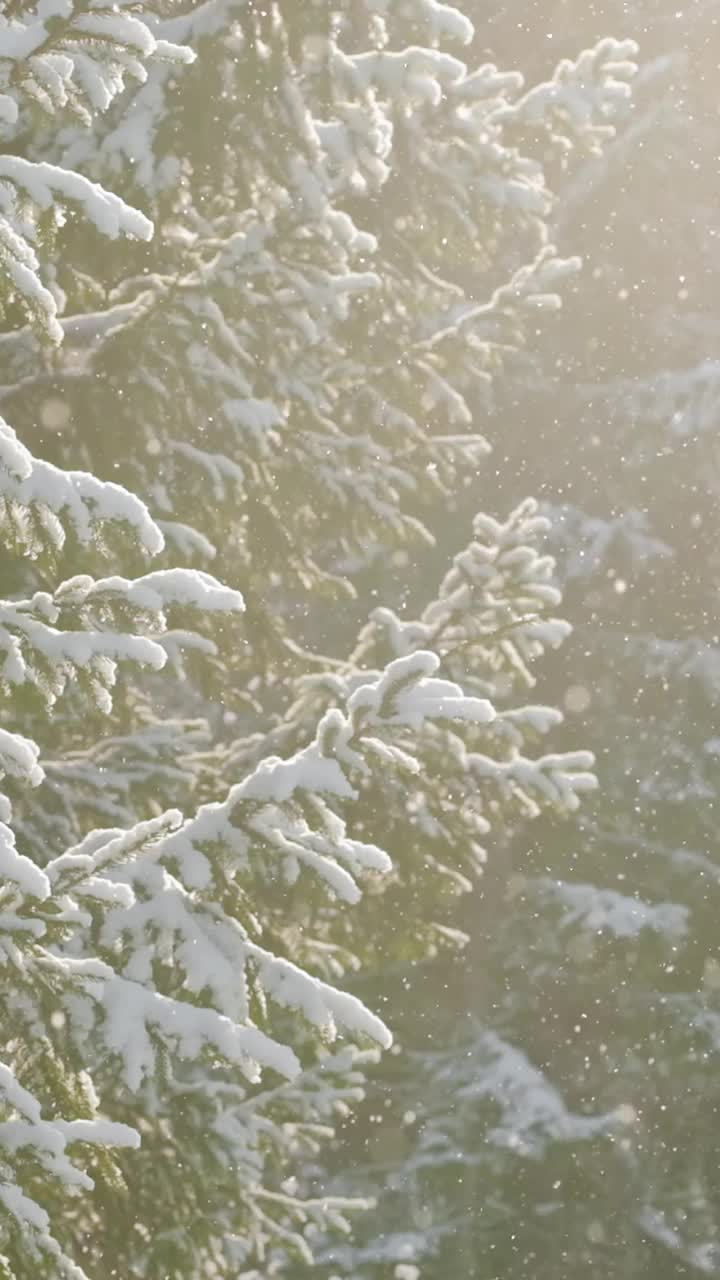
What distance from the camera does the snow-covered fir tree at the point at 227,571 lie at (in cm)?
→ 257

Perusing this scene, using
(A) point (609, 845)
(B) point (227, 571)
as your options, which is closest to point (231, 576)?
(B) point (227, 571)

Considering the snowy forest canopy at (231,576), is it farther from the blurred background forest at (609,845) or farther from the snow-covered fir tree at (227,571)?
the blurred background forest at (609,845)

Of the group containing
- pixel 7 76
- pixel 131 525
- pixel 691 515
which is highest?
pixel 691 515

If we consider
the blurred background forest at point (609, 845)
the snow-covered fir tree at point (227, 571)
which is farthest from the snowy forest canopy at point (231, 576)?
the blurred background forest at point (609, 845)

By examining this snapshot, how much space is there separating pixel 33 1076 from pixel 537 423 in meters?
10.0

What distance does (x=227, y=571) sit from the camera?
456 centimetres

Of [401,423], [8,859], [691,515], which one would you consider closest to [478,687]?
[401,423]

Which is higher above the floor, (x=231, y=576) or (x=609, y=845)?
(x=609, y=845)

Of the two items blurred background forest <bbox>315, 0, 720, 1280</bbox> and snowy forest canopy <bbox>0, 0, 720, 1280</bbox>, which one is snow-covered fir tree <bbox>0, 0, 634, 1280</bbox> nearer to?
snowy forest canopy <bbox>0, 0, 720, 1280</bbox>

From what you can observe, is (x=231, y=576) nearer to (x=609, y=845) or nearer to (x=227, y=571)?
(x=227, y=571)

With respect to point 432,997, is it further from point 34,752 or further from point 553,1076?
point 34,752

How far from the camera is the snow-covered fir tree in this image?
8.45ft

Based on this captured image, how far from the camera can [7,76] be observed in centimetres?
247

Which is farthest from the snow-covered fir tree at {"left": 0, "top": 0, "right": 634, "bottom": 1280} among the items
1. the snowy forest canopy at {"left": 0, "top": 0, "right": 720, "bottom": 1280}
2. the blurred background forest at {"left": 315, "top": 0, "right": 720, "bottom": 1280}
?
the blurred background forest at {"left": 315, "top": 0, "right": 720, "bottom": 1280}
